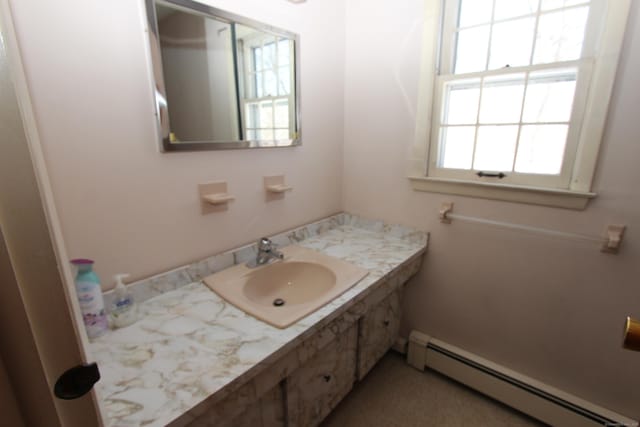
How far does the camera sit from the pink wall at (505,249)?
1.15 metres

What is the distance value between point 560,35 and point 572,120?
32 cm

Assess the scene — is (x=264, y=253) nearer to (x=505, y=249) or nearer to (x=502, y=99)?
(x=505, y=249)

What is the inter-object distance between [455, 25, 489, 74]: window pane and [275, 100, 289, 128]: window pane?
2.65 feet

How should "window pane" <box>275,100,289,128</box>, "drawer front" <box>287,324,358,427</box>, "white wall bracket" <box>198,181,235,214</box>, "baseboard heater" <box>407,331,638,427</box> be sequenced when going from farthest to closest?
"window pane" <box>275,100,289,128</box>, "baseboard heater" <box>407,331,638,427</box>, "white wall bracket" <box>198,181,235,214</box>, "drawer front" <box>287,324,358,427</box>

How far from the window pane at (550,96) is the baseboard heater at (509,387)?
1.18 meters

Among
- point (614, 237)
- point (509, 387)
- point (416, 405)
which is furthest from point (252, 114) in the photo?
point (509, 387)

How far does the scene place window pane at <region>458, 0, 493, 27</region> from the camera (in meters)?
1.30

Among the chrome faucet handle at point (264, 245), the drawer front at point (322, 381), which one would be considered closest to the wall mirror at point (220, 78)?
the chrome faucet handle at point (264, 245)

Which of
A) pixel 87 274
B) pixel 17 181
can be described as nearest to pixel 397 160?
pixel 87 274

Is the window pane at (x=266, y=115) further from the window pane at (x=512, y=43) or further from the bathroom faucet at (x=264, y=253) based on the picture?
the window pane at (x=512, y=43)

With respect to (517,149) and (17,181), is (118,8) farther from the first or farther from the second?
(517,149)

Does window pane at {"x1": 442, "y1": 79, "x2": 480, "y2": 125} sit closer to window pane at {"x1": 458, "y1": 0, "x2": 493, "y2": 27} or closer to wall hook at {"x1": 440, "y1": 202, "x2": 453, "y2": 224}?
window pane at {"x1": 458, "y1": 0, "x2": 493, "y2": 27}

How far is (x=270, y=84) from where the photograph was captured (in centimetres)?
138

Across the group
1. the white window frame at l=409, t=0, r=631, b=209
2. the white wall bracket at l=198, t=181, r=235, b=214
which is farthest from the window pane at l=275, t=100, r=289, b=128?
the white window frame at l=409, t=0, r=631, b=209
